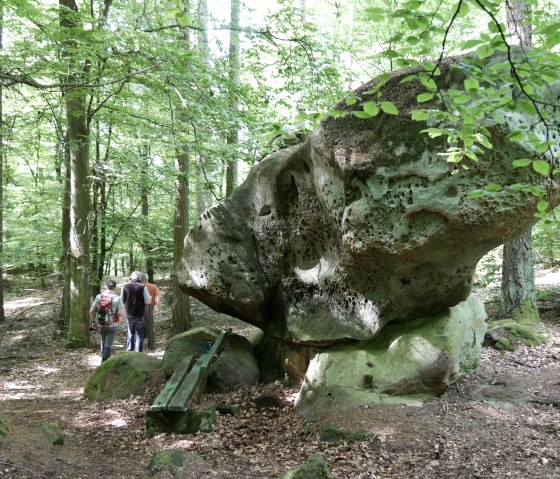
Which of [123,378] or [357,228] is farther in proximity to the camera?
[123,378]

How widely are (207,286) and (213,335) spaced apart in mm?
1128

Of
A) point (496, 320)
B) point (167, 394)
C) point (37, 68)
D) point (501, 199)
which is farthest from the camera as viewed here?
point (496, 320)

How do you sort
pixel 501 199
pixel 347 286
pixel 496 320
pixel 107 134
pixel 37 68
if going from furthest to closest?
pixel 107 134 → pixel 496 320 → pixel 37 68 → pixel 347 286 → pixel 501 199

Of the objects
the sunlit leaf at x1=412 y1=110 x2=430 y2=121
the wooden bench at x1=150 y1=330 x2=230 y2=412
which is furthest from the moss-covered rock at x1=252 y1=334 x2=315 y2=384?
the sunlit leaf at x1=412 y1=110 x2=430 y2=121

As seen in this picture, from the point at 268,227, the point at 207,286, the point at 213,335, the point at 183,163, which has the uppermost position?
the point at 183,163

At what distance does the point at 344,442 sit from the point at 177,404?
2.24 m

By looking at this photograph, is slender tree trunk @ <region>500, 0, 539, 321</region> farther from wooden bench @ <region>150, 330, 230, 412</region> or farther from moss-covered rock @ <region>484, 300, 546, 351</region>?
wooden bench @ <region>150, 330, 230, 412</region>

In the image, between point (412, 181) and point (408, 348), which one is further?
point (408, 348)

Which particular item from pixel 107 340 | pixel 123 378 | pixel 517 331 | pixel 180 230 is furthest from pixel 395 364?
pixel 180 230

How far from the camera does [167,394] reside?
261 inches

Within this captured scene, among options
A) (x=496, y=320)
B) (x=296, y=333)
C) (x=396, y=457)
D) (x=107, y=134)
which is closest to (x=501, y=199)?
(x=396, y=457)

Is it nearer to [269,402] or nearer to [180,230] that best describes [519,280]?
[269,402]

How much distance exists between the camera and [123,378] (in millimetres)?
8523

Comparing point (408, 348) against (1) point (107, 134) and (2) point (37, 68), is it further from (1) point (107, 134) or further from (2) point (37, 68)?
(1) point (107, 134)
